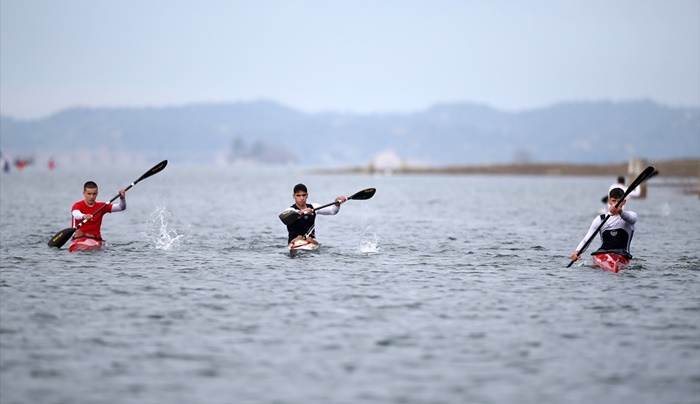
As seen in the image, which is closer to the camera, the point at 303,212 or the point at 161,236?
the point at 303,212

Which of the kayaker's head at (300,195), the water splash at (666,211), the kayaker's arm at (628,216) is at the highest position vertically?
the kayaker's head at (300,195)

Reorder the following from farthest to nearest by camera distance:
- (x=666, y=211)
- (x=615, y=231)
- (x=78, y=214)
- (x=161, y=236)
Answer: (x=666, y=211) < (x=161, y=236) < (x=78, y=214) < (x=615, y=231)

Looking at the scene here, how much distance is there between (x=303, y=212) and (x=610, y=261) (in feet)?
25.0

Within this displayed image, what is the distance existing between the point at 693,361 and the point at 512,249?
15263 mm

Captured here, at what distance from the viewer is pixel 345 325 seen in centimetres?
1398

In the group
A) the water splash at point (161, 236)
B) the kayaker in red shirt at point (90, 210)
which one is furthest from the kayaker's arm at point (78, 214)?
the water splash at point (161, 236)

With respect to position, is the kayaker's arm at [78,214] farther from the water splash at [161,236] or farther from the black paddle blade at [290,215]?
the black paddle blade at [290,215]

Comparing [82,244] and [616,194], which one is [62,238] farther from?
[616,194]

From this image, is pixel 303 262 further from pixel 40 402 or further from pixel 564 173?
pixel 564 173

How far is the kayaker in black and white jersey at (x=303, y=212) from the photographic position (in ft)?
71.6

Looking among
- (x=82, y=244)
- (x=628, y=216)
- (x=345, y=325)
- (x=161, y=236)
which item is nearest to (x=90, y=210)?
(x=82, y=244)

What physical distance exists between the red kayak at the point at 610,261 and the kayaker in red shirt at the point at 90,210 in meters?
11.9

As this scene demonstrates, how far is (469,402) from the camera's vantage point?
9.83m

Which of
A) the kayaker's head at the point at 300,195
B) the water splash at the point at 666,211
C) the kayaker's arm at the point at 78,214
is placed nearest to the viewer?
the kayaker's head at the point at 300,195
